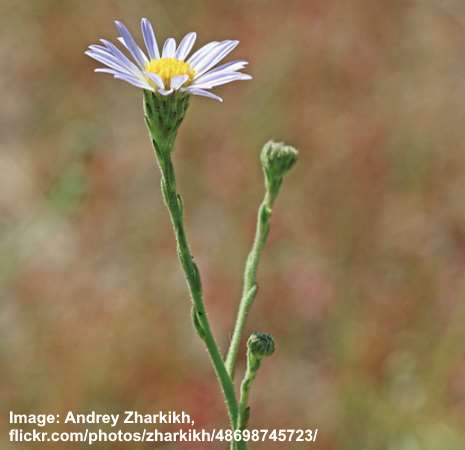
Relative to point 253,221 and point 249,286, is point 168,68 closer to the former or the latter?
point 249,286

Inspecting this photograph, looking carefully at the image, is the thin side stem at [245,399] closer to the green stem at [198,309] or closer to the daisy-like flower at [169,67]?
the green stem at [198,309]

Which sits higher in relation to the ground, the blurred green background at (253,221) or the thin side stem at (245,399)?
the blurred green background at (253,221)

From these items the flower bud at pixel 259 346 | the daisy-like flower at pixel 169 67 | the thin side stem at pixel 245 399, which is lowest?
the thin side stem at pixel 245 399

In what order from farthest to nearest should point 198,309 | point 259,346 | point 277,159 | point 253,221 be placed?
point 253,221, point 277,159, point 259,346, point 198,309

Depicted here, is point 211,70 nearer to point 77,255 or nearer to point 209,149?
point 77,255

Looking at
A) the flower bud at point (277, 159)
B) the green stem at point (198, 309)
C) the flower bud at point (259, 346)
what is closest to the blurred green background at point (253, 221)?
the flower bud at point (277, 159)

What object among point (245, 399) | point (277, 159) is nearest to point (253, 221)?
point (277, 159)
